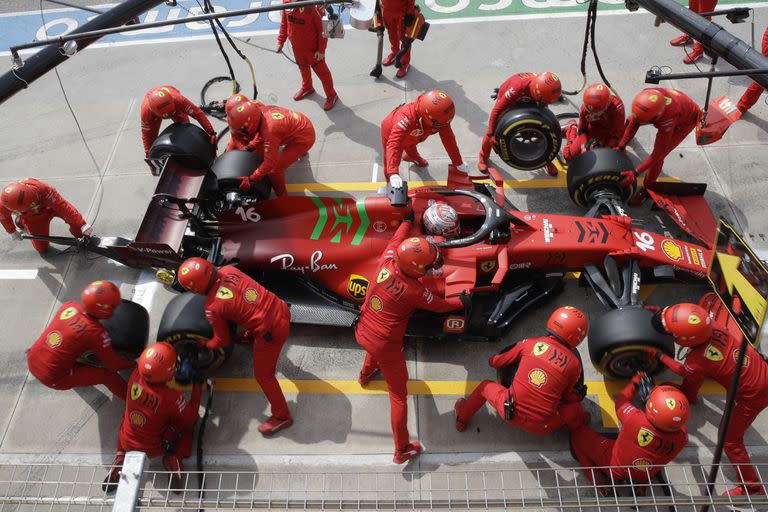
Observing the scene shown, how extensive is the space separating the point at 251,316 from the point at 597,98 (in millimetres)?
4477

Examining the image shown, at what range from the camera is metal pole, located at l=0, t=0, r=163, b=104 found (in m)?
4.30

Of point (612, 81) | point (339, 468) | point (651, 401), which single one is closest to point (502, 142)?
point (612, 81)

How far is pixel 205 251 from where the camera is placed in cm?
648

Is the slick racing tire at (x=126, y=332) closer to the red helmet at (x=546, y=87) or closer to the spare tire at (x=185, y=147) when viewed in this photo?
the spare tire at (x=185, y=147)

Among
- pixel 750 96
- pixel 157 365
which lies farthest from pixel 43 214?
pixel 750 96

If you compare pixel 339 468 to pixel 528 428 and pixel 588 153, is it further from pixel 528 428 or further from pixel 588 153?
pixel 588 153

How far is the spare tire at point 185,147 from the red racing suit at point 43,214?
1133 millimetres

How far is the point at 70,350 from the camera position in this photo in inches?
208

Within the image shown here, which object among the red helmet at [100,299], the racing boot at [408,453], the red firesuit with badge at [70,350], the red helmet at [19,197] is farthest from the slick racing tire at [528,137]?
the red helmet at [19,197]

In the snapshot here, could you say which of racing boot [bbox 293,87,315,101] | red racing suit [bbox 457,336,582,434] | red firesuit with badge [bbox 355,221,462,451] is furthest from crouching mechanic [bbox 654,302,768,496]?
racing boot [bbox 293,87,315,101]

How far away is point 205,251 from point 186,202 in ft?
1.82

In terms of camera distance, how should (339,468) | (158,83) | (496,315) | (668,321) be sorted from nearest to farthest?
1. (668,321)
2. (339,468)
3. (496,315)
4. (158,83)

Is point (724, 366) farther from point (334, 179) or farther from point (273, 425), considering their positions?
point (334, 179)

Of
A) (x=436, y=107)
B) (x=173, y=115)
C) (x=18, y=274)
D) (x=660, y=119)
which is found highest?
(x=436, y=107)
